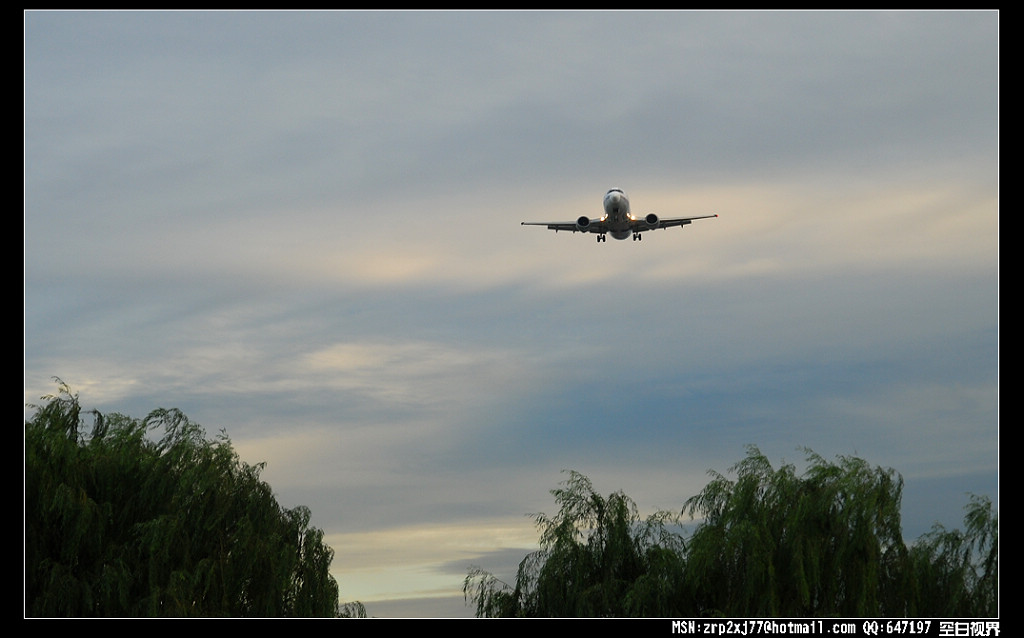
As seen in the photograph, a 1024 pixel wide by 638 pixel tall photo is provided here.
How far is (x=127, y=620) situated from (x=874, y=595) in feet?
66.2

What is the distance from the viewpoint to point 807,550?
31984 mm

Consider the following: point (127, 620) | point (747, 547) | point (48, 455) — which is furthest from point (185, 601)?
point (747, 547)

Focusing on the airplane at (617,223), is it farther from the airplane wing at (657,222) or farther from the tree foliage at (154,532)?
the tree foliage at (154,532)

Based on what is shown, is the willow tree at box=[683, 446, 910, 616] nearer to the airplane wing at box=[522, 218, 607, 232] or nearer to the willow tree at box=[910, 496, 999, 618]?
the willow tree at box=[910, 496, 999, 618]

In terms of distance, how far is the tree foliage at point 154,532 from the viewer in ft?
110

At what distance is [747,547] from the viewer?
1281 inches

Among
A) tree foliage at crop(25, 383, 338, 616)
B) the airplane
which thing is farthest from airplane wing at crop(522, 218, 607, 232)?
tree foliage at crop(25, 383, 338, 616)

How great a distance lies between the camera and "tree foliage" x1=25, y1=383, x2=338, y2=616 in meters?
33.5

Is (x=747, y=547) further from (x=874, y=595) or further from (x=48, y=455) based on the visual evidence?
(x=48, y=455)

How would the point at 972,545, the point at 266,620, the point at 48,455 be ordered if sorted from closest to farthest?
the point at 972,545
the point at 266,620
the point at 48,455

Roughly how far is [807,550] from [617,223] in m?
35.4

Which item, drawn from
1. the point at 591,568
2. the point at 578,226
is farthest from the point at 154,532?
the point at 578,226

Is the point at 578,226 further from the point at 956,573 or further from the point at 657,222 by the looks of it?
the point at 956,573

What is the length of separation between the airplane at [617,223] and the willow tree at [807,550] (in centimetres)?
3231
